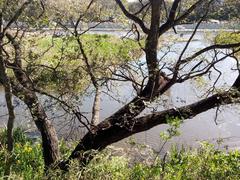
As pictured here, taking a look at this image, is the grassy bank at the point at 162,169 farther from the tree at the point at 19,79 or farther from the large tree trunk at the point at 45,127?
the tree at the point at 19,79

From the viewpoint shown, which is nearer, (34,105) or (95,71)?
(34,105)

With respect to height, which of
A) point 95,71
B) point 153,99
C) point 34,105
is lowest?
point 153,99

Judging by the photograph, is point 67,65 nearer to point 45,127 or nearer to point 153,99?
point 45,127

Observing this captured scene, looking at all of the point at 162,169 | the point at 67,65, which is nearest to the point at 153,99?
the point at 162,169

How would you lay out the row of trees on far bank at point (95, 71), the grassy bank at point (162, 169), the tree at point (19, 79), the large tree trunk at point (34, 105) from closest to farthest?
the grassy bank at point (162, 169) → the tree at point (19, 79) → the row of trees on far bank at point (95, 71) → the large tree trunk at point (34, 105)

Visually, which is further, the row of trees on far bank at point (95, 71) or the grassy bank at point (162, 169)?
the row of trees on far bank at point (95, 71)

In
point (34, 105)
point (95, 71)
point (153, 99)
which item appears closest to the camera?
point (153, 99)

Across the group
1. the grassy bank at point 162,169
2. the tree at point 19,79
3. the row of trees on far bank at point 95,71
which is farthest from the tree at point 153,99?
the tree at point 19,79

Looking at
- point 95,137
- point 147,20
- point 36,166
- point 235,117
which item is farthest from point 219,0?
point 235,117

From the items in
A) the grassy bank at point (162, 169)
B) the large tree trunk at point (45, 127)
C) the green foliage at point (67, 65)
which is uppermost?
the green foliage at point (67, 65)

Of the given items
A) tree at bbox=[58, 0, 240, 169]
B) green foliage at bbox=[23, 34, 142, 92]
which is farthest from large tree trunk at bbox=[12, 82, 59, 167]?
tree at bbox=[58, 0, 240, 169]

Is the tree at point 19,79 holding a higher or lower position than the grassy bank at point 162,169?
higher

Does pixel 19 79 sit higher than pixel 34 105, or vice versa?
pixel 19 79

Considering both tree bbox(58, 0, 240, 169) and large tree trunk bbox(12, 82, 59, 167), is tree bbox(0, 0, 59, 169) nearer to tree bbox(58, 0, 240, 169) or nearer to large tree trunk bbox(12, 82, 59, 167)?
large tree trunk bbox(12, 82, 59, 167)
